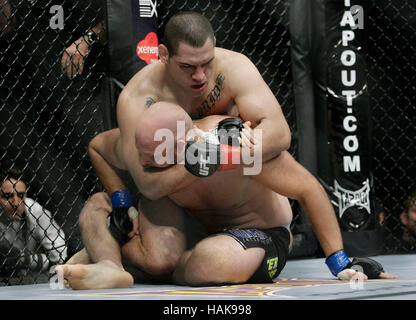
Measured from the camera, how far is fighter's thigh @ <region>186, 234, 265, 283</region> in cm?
175

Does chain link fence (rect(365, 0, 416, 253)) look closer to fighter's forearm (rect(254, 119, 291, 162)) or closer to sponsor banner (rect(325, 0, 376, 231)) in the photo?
sponsor banner (rect(325, 0, 376, 231))

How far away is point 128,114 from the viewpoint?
1.86 meters

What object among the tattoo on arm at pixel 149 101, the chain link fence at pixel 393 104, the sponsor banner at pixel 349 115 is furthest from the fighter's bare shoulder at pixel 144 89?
the chain link fence at pixel 393 104

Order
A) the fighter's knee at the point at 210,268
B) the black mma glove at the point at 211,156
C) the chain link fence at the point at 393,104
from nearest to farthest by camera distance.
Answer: the black mma glove at the point at 211,156 < the fighter's knee at the point at 210,268 < the chain link fence at the point at 393,104

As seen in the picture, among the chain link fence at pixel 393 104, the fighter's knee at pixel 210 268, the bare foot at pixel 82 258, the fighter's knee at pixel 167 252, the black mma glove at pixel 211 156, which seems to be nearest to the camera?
the black mma glove at pixel 211 156

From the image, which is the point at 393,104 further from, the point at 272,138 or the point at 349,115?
the point at 272,138

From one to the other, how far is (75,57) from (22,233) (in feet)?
2.14

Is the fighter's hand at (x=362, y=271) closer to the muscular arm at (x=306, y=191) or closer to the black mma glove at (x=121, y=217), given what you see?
the muscular arm at (x=306, y=191)

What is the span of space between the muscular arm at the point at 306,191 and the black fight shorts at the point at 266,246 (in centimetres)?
12

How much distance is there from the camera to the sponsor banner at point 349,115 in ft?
8.93

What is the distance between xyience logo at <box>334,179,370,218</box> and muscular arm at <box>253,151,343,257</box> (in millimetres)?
880

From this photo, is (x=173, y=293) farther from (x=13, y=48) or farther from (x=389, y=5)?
(x=389, y=5)
